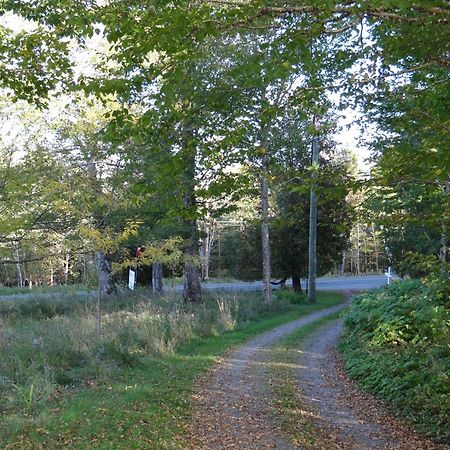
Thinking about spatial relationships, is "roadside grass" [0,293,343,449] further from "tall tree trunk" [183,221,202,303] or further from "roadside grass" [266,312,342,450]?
"tall tree trunk" [183,221,202,303]

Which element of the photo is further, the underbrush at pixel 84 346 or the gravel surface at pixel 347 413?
the underbrush at pixel 84 346

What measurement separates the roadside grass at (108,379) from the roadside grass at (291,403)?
1255 millimetres

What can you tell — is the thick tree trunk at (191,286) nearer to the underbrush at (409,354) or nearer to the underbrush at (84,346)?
the underbrush at (84,346)

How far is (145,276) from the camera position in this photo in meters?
33.0

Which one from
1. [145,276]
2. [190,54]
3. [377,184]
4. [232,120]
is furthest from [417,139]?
[145,276]

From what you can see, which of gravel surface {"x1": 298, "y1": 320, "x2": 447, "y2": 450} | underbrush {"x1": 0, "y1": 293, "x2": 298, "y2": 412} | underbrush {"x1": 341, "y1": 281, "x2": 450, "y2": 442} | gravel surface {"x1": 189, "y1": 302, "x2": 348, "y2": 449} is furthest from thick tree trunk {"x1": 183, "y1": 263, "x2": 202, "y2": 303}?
gravel surface {"x1": 298, "y1": 320, "x2": 447, "y2": 450}

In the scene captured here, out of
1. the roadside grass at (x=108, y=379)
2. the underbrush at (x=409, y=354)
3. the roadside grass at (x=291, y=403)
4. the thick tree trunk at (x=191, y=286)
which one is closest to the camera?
the roadside grass at (x=108, y=379)

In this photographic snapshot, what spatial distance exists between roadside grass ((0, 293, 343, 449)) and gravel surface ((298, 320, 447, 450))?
190 cm

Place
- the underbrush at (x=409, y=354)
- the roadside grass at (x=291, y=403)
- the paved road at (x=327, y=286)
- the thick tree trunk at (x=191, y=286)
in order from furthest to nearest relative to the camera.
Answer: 1. the paved road at (x=327, y=286)
2. the thick tree trunk at (x=191, y=286)
3. the underbrush at (x=409, y=354)
4. the roadside grass at (x=291, y=403)

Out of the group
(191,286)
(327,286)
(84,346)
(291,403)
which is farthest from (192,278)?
(327,286)

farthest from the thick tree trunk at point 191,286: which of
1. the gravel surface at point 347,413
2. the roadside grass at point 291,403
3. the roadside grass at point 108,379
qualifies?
the gravel surface at point 347,413

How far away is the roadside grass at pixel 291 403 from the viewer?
5.92 m

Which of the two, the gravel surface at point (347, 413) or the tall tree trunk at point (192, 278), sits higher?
the tall tree trunk at point (192, 278)

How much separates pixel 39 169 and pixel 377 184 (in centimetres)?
901
